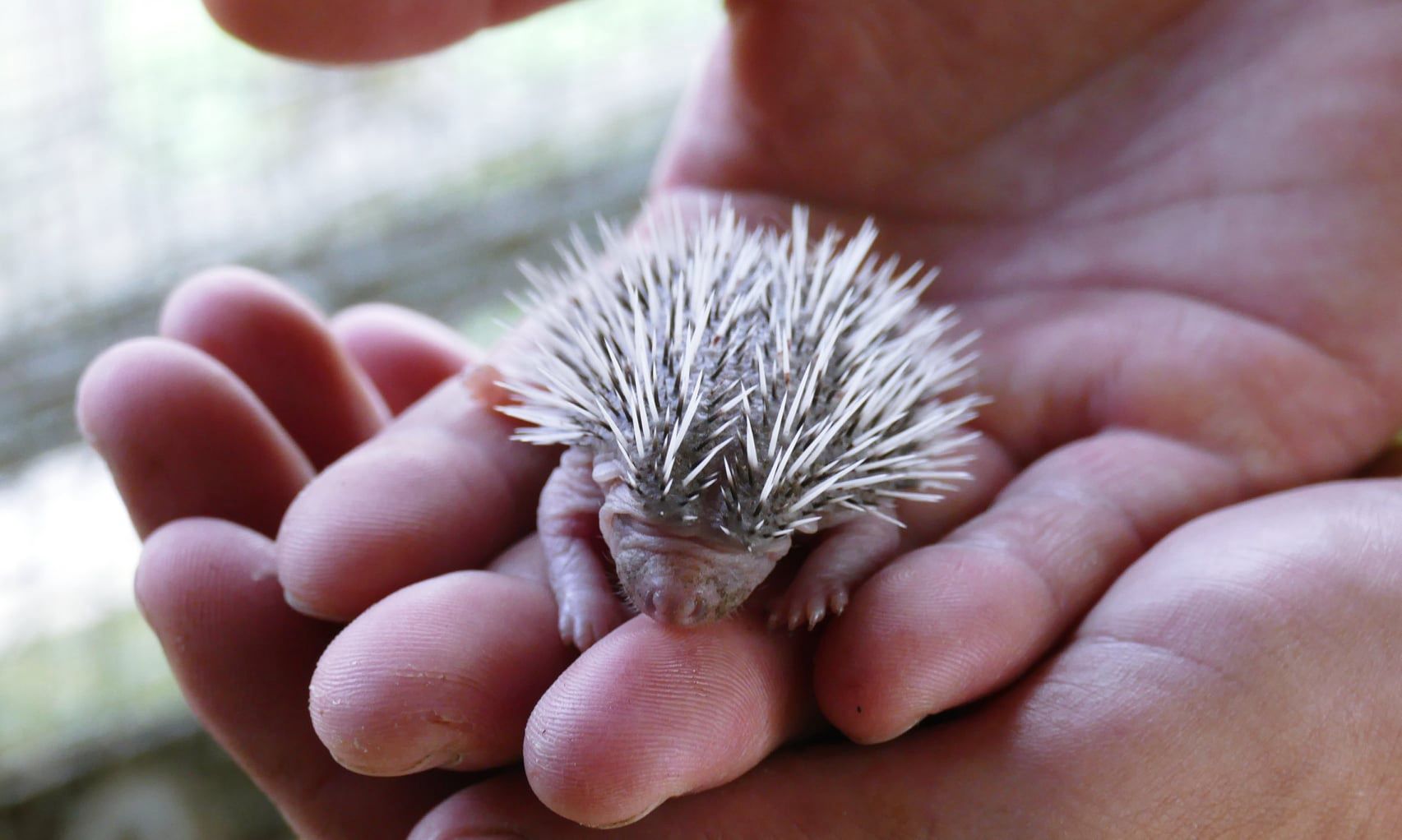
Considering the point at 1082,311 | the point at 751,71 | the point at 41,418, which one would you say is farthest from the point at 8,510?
the point at 1082,311

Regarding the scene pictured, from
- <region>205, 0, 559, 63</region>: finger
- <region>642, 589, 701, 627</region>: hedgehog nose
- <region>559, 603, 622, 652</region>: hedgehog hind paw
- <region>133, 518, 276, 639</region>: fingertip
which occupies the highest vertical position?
<region>205, 0, 559, 63</region>: finger

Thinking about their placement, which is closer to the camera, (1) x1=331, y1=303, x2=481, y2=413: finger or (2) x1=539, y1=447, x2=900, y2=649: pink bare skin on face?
(2) x1=539, y1=447, x2=900, y2=649: pink bare skin on face

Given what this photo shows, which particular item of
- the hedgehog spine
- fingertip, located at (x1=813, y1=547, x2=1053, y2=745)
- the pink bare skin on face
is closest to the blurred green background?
the hedgehog spine

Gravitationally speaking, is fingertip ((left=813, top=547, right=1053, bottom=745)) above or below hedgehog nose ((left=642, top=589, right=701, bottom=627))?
below

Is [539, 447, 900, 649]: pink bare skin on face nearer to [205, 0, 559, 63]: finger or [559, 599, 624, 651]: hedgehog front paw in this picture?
[559, 599, 624, 651]: hedgehog front paw

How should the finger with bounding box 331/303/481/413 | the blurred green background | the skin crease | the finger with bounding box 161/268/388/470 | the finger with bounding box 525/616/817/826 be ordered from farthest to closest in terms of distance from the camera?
the blurred green background
the finger with bounding box 331/303/481/413
the finger with bounding box 161/268/388/470
the skin crease
the finger with bounding box 525/616/817/826

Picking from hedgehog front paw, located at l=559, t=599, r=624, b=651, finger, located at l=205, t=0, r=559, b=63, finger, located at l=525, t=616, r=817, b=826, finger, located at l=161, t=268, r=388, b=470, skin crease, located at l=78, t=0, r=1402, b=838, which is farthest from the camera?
finger, located at l=161, t=268, r=388, b=470

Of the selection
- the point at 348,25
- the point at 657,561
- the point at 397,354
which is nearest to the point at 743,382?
the point at 657,561

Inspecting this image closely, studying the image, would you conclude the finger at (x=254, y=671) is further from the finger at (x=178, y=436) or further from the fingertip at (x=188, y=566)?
the finger at (x=178, y=436)
